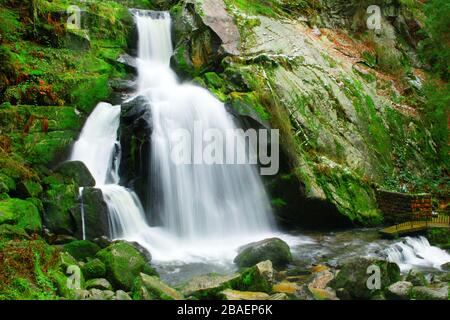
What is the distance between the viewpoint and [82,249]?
890 cm

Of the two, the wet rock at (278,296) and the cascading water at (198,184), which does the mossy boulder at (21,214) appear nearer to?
the cascading water at (198,184)

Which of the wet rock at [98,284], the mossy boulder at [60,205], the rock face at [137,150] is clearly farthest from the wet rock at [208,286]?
the rock face at [137,150]

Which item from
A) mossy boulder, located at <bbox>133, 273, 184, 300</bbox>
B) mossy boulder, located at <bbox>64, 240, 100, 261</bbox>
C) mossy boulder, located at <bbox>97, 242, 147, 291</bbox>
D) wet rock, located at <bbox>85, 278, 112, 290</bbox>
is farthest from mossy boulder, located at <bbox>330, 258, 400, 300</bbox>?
mossy boulder, located at <bbox>64, 240, 100, 261</bbox>

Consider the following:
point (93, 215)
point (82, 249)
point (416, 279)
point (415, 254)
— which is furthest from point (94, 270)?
point (415, 254)

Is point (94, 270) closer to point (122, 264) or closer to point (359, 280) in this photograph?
point (122, 264)

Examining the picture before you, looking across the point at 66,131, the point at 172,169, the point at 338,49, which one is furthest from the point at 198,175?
the point at 338,49

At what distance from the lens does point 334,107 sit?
15.8 meters

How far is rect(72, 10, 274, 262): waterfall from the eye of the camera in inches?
424

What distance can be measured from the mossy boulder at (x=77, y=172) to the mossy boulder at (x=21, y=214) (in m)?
1.69

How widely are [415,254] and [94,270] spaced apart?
7609 millimetres

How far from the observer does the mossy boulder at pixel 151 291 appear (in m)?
6.78

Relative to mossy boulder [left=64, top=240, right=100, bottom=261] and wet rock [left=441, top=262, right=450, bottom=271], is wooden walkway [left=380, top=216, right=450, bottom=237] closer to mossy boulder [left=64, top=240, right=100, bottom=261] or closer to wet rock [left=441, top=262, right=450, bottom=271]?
wet rock [left=441, top=262, right=450, bottom=271]
